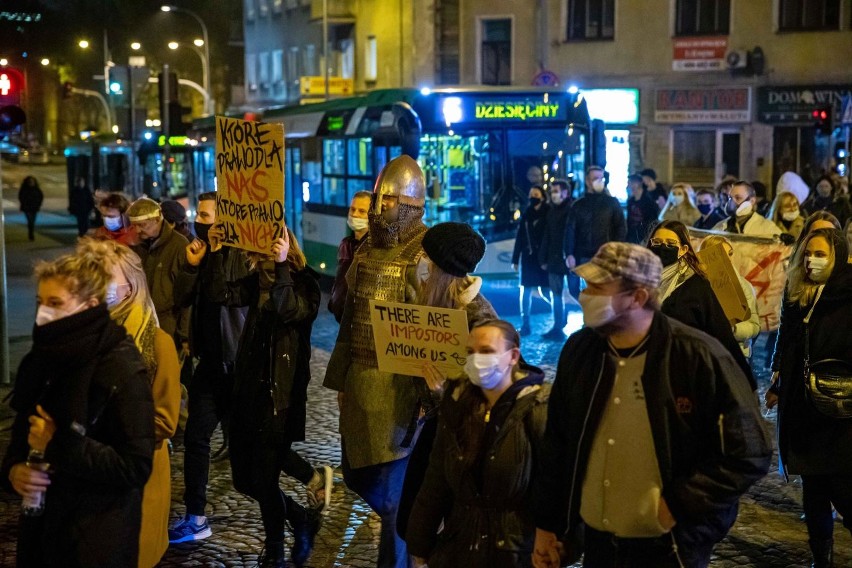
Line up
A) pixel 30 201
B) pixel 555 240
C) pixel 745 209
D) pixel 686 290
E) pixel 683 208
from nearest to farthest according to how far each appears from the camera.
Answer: pixel 686 290
pixel 745 209
pixel 555 240
pixel 683 208
pixel 30 201

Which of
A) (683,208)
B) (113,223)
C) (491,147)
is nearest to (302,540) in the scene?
(113,223)

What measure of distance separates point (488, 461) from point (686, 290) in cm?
229

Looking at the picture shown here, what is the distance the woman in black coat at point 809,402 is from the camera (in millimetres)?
5742

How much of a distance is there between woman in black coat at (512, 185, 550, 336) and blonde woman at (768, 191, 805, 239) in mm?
2643

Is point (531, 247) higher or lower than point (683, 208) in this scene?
lower

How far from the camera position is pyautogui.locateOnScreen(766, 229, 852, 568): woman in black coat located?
574 centimetres

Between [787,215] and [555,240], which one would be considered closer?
[787,215]

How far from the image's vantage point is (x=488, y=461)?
13.7 ft

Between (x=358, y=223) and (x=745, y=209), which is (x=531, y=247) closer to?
(x=745, y=209)

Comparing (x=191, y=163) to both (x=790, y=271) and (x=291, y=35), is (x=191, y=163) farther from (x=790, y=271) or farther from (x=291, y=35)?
(x=790, y=271)

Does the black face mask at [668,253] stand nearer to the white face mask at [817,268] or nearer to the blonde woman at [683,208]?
the white face mask at [817,268]

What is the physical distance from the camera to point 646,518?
3814 millimetres

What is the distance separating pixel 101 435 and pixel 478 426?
4.28 feet

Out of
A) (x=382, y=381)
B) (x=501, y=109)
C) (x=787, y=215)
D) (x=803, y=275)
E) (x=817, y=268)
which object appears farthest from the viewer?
(x=501, y=109)
